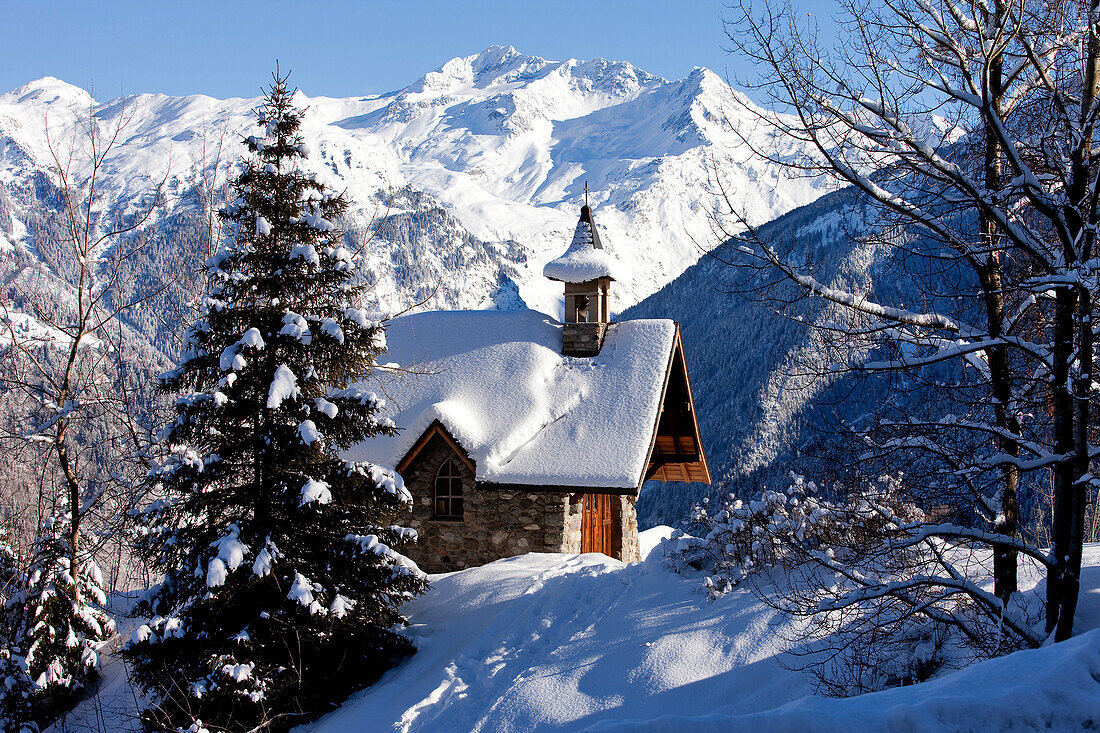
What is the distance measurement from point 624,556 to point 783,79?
1120 cm

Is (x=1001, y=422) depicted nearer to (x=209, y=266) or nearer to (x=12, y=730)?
(x=209, y=266)

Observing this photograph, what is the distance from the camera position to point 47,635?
9898 mm

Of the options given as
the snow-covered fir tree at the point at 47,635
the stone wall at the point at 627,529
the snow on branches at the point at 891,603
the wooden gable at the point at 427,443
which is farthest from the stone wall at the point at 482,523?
the snow-covered fir tree at the point at 47,635

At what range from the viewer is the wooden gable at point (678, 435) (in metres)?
15.2

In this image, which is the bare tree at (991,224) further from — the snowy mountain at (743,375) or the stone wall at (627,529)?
the snowy mountain at (743,375)

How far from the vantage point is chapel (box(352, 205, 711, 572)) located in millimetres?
12086

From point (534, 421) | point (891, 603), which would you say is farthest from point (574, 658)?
point (534, 421)

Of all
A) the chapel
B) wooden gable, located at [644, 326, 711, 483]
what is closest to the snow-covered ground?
the chapel

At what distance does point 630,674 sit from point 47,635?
830cm

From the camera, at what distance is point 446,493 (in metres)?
12.8

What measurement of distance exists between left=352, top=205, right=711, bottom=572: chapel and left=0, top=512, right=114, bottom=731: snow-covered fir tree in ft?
14.8

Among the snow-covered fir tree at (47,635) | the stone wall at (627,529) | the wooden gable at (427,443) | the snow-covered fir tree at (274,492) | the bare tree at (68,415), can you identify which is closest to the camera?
the snow-covered fir tree at (274,492)

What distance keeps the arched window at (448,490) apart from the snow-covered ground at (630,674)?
1.93 metres

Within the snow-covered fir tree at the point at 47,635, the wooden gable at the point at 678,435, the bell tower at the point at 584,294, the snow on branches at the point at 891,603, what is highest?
the bell tower at the point at 584,294
